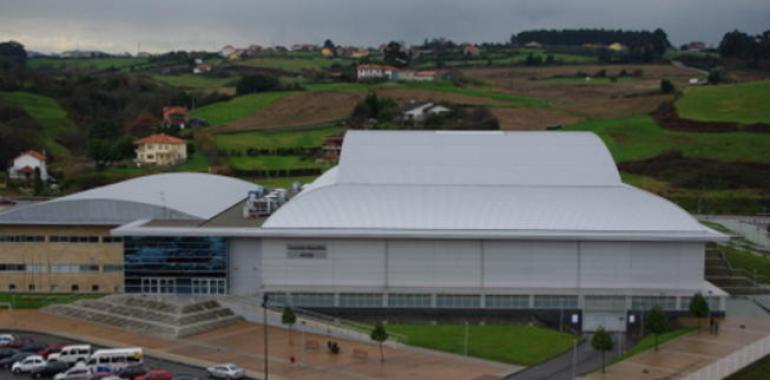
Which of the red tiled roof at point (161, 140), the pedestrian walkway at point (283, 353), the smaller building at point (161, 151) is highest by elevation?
the red tiled roof at point (161, 140)

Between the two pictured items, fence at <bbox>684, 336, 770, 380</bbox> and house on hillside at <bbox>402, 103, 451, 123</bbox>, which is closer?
fence at <bbox>684, 336, 770, 380</bbox>

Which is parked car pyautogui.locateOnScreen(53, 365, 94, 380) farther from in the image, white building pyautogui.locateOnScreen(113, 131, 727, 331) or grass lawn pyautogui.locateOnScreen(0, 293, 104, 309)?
grass lawn pyautogui.locateOnScreen(0, 293, 104, 309)

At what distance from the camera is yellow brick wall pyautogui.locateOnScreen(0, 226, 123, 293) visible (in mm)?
45188

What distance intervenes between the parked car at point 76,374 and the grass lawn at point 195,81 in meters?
117

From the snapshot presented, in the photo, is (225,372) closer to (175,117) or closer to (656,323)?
(656,323)

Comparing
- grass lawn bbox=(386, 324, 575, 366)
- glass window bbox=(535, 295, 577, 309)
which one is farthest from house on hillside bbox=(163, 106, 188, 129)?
glass window bbox=(535, 295, 577, 309)

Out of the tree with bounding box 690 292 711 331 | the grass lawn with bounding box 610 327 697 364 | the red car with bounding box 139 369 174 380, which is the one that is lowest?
the grass lawn with bounding box 610 327 697 364

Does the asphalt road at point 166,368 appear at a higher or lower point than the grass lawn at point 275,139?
lower

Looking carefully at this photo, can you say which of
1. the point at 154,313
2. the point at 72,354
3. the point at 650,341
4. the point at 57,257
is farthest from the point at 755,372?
the point at 57,257

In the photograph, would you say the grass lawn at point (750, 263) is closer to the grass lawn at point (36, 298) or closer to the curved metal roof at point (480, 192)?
the curved metal roof at point (480, 192)

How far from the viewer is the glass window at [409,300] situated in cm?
4075


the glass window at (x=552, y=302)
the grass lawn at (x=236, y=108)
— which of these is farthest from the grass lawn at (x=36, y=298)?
the grass lawn at (x=236, y=108)

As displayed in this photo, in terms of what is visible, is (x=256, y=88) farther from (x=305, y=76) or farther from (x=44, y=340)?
(x=44, y=340)

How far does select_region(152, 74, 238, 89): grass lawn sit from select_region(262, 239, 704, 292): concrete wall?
357ft
